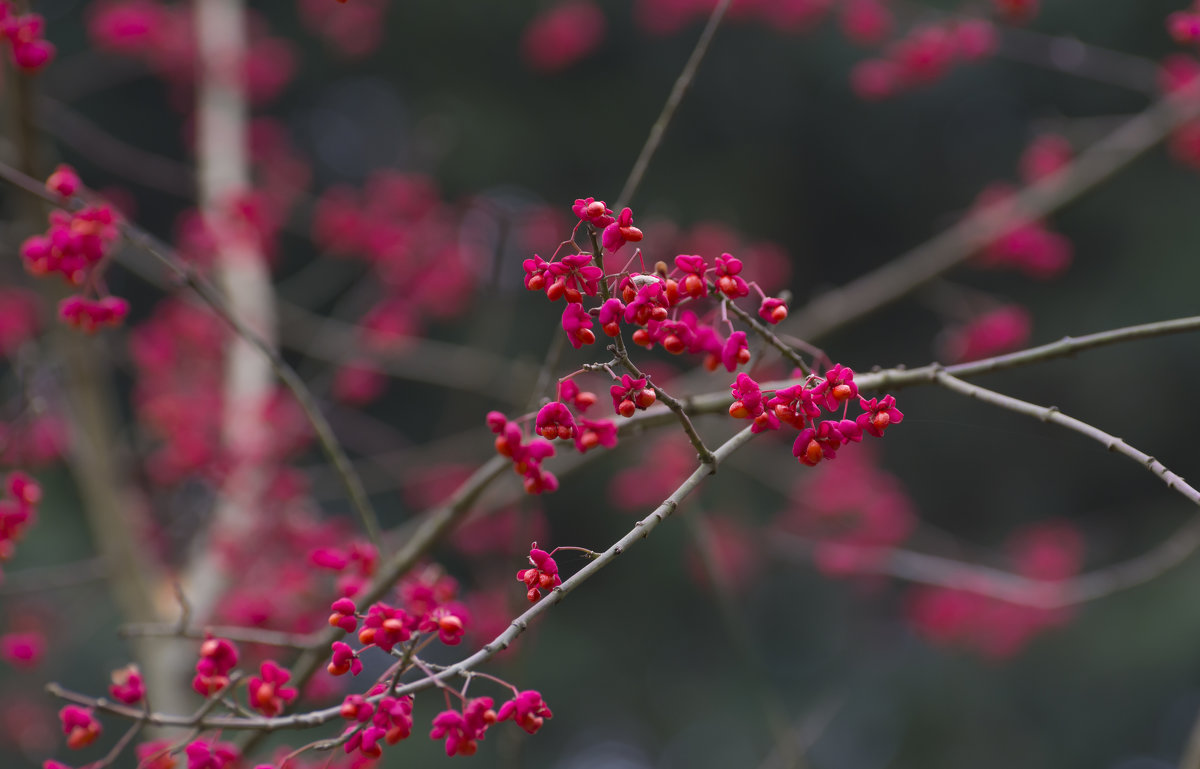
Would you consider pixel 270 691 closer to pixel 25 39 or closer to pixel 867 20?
pixel 25 39

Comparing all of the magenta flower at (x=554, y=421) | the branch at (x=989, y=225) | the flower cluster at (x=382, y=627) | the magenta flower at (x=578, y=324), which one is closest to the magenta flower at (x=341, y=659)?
the flower cluster at (x=382, y=627)

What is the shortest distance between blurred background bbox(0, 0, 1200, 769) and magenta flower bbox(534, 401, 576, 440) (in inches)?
141

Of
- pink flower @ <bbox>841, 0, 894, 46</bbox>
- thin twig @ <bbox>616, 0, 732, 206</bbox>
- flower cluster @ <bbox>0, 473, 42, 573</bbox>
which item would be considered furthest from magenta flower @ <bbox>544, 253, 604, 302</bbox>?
pink flower @ <bbox>841, 0, 894, 46</bbox>

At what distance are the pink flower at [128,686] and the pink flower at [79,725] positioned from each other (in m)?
0.04

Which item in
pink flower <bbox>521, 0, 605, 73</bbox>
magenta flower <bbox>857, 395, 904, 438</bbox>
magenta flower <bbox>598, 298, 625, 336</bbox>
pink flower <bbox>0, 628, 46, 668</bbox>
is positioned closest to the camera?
magenta flower <bbox>598, 298, 625, 336</bbox>

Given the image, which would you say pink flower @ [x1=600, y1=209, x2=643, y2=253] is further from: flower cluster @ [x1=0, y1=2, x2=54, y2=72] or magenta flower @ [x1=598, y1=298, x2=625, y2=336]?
flower cluster @ [x1=0, y1=2, x2=54, y2=72]

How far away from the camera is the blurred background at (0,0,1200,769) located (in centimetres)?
546

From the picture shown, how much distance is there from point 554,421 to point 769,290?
166 inches

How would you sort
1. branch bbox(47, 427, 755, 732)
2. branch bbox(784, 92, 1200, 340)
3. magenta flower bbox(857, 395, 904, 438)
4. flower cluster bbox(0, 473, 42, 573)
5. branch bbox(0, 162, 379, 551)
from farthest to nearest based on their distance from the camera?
branch bbox(784, 92, 1200, 340)
flower cluster bbox(0, 473, 42, 573)
branch bbox(0, 162, 379, 551)
magenta flower bbox(857, 395, 904, 438)
branch bbox(47, 427, 755, 732)

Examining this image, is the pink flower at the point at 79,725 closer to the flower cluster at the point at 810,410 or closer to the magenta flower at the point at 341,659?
the magenta flower at the point at 341,659

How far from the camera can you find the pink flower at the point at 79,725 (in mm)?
1253

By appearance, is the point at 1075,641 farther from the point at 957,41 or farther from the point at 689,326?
the point at 689,326

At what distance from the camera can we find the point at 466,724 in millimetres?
1052

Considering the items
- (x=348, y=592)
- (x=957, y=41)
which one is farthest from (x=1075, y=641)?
(x=348, y=592)
